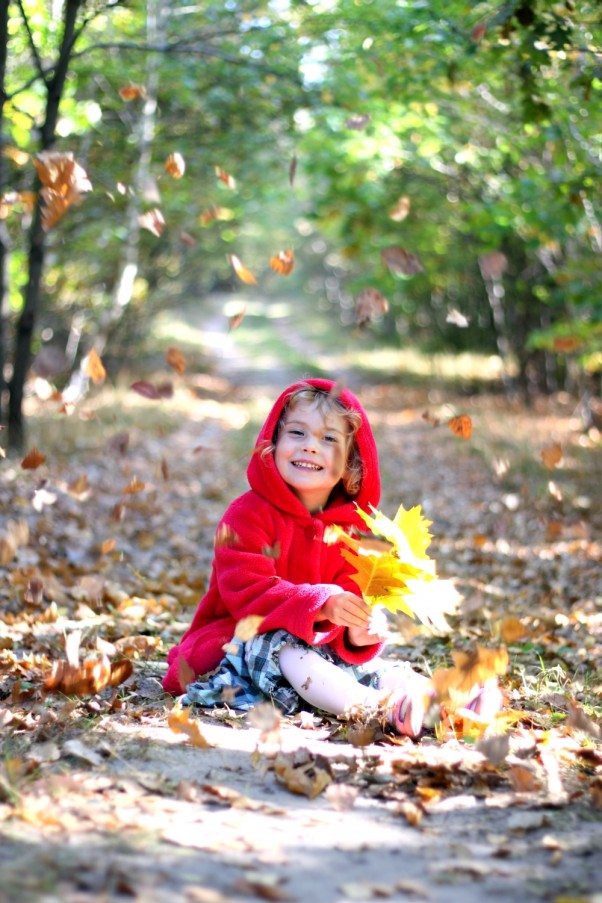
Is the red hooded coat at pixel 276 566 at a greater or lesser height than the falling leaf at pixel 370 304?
lesser

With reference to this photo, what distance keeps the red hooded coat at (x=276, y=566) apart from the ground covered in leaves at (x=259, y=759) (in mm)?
263

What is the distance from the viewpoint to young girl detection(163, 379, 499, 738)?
3053 millimetres

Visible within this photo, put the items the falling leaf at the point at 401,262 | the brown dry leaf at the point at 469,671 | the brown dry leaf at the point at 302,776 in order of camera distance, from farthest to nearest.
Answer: the falling leaf at the point at 401,262, the brown dry leaf at the point at 469,671, the brown dry leaf at the point at 302,776

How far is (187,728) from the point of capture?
8.79 feet

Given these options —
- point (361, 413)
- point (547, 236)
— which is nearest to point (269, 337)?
point (547, 236)

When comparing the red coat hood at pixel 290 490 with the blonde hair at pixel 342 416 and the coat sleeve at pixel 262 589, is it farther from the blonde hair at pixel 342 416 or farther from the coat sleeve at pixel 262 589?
the coat sleeve at pixel 262 589

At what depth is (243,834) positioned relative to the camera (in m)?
2.10

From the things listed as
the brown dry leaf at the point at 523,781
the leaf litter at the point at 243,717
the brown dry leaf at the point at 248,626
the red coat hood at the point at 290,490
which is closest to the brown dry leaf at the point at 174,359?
the leaf litter at the point at 243,717

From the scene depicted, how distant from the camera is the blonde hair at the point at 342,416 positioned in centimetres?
337

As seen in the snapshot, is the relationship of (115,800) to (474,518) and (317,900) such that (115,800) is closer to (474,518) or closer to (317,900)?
(317,900)

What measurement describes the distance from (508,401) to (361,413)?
11512 millimetres

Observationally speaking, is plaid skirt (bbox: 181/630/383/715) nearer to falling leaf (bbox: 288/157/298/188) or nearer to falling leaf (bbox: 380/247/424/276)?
falling leaf (bbox: 380/247/424/276)

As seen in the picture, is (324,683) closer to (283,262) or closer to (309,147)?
(283,262)

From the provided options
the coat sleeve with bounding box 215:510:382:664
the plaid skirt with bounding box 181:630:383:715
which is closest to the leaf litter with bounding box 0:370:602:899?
the plaid skirt with bounding box 181:630:383:715
